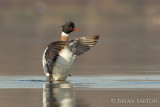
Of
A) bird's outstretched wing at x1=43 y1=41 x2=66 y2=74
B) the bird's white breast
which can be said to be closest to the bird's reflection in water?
the bird's white breast

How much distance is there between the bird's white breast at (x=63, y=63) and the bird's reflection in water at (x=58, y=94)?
0.26m

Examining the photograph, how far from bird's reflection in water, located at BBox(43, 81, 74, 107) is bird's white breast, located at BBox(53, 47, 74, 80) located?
257mm

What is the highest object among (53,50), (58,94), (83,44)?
(83,44)

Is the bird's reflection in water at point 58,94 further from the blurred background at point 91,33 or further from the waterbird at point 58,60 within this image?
the blurred background at point 91,33

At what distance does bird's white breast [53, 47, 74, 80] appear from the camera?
1620cm

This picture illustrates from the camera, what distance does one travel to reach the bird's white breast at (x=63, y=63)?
16203 millimetres

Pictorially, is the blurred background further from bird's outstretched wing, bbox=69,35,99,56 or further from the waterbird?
the waterbird

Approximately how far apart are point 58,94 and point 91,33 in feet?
82.7

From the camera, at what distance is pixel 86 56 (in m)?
24.5

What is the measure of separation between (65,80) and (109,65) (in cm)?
384

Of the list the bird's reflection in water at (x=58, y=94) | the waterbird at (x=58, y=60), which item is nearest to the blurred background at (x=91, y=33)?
the waterbird at (x=58, y=60)

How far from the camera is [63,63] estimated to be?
1623cm

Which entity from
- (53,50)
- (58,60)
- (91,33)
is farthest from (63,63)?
(91,33)

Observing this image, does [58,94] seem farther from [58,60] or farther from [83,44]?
[83,44]
